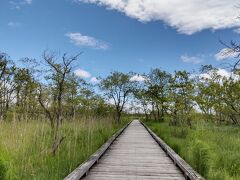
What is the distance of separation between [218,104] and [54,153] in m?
16.1

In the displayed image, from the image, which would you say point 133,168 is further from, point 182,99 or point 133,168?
point 182,99

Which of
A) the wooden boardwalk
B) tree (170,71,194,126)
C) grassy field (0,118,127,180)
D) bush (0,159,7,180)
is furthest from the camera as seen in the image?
tree (170,71,194,126)

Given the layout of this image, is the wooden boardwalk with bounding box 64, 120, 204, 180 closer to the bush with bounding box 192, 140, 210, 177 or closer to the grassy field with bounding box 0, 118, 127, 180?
the bush with bounding box 192, 140, 210, 177

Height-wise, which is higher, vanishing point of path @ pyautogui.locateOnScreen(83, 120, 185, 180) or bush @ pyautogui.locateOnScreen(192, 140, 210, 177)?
bush @ pyautogui.locateOnScreen(192, 140, 210, 177)

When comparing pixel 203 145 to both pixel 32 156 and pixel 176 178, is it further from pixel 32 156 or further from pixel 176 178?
pixel 32 156

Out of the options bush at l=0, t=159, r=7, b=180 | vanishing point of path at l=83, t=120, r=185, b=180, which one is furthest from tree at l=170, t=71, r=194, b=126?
bush at l=0, t=159, r=7, b=180

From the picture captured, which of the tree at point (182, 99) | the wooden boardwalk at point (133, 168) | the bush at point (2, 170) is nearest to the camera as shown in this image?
the bush at point (2, 170)

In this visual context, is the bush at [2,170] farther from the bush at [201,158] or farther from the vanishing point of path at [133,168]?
the bush at [201,158]

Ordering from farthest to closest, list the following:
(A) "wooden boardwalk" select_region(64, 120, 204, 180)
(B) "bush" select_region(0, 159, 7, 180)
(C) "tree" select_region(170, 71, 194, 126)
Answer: (C) "tree" select_region(170, 71, 194, 126) < (A) "wooden boardwalk" select_region(64, 120, 204, 180) < (B) "bush" select_region(0, 159, 7, 180)

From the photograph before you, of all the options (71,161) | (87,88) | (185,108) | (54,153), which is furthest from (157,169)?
(87,88)

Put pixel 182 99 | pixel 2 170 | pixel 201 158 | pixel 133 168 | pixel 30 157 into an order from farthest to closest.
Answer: pixel 182 99 → pixel 30 157 → pixel 133 168 → pixel 201 158 → pixel 2 170

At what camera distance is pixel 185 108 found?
19.9 metres

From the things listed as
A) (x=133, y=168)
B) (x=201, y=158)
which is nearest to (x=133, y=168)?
(x=133, y=168)

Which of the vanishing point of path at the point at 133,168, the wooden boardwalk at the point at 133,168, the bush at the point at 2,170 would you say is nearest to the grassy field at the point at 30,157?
the bush at the point at 2,170
